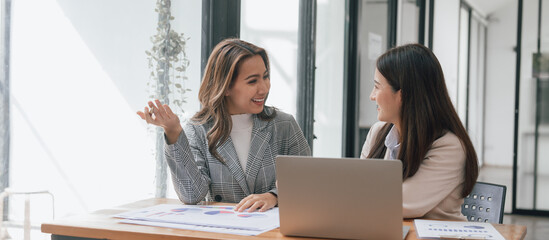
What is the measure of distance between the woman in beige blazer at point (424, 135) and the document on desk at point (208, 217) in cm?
43

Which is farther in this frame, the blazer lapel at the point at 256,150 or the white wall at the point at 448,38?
the white wall at the point at 448,38

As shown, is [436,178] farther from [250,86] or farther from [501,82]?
[501,82]

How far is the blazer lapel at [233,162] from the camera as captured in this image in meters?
2.27

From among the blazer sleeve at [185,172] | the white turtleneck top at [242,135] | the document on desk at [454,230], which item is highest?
the white turtleneck top at [242,135]

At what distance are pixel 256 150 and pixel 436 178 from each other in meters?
0.71

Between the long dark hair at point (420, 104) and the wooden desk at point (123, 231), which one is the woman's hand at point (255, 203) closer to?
the wooden desk at point (123, 231)

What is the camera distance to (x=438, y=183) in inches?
74.0

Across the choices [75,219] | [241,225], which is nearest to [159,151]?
[75,219]

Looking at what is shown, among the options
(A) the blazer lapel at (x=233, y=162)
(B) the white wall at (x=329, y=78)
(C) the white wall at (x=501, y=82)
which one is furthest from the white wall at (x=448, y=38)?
(A) the blazer lapel at (x=233, y=162)

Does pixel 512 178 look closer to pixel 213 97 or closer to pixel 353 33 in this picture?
pixel 353 33

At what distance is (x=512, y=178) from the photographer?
248 inches

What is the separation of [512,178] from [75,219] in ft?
17.9

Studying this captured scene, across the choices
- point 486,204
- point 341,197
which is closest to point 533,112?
point 486,204

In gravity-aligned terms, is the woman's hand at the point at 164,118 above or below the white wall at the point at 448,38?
below
